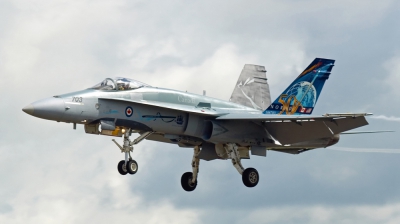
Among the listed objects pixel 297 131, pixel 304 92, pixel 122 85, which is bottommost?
pixel 297 131

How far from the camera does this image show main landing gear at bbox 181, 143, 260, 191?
114 ft

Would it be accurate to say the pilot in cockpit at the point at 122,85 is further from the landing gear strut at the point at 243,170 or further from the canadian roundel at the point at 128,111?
the landing gear strut at the point at 243,170

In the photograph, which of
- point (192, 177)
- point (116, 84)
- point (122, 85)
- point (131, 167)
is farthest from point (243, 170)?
point (116, 84)

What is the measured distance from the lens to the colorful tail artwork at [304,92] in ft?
120

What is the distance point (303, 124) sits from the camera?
3384 cm

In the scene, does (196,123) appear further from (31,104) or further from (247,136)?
(31,104)

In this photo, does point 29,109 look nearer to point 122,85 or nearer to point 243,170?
point 122,85

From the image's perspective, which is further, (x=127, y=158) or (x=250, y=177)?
(x=250, y=177)

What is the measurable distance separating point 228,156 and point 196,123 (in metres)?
2.42

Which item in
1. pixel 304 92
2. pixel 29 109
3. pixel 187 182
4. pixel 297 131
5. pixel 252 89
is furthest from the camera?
pixel 252 89

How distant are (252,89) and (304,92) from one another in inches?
123

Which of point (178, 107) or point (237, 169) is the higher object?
point (178, 107)

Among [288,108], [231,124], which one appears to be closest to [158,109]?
[231,124]

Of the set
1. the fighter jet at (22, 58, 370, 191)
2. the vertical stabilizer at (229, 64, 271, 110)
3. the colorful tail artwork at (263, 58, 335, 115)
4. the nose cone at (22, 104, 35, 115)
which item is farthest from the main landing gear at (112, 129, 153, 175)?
the vertical stabilizer at (229, 64, 271, 110)
